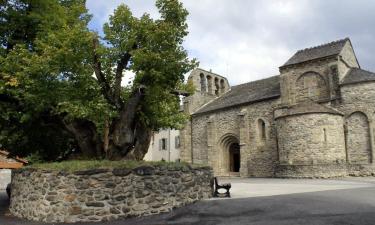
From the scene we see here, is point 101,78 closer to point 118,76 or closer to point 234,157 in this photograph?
point 118,76

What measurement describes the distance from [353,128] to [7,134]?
24.2 metres

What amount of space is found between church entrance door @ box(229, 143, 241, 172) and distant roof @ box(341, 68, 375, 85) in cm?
1308

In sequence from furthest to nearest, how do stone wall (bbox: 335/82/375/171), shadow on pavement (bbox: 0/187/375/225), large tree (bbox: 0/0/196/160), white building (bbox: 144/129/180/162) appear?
1. white building (bbox: 144/129/180/162)
2. stone wall (bbox: 335/82/375/171)
3. large tree (bbox: 0/0/196/160)
4. shadow on pavement (bbox: 0/187/375/225)

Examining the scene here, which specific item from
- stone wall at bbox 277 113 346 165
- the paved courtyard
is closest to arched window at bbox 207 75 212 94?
stone wall at bbox 277 113 346 165

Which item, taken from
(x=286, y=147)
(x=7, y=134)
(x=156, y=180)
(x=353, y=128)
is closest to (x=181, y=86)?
(x=156, y=180)

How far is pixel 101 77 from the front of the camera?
43.8 ft

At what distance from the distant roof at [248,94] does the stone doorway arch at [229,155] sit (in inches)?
138

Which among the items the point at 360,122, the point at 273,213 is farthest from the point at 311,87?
the point at 273,213

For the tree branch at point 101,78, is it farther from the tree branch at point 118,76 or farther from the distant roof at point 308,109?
the distant roof at point 308,109

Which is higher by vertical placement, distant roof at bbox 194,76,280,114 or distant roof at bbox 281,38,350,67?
distant roof at bbox 281,38,350,67

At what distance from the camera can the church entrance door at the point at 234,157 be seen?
3853 centimetres

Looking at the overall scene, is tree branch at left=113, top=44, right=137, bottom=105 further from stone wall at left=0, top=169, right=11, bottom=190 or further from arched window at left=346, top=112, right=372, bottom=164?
stone wall at left=0, top=169, right=11, bottom=190

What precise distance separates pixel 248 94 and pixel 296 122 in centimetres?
1013

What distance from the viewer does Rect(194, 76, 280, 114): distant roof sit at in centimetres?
3525
